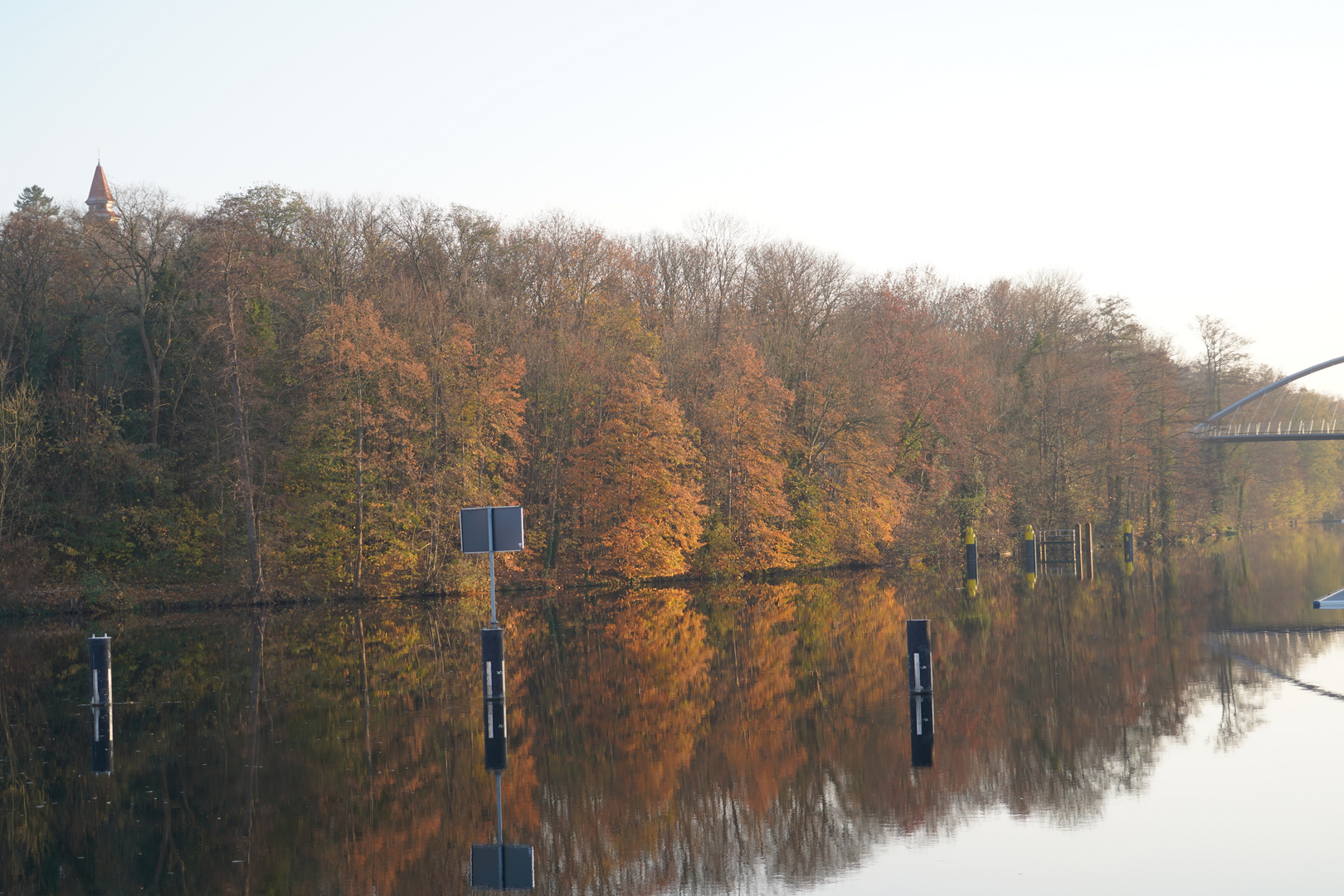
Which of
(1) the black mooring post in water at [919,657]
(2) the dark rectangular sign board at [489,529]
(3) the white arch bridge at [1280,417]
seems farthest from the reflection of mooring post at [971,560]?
(3) the white arch bridge at [1280,417]

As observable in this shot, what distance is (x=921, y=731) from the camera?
12.0 meters

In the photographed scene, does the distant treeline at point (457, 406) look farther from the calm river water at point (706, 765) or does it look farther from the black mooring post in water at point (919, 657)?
the black mooring post in water at point (919, 657)

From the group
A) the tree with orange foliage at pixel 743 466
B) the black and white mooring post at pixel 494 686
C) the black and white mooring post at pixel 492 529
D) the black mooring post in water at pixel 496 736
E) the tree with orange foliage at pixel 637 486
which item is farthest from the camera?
the tree with orange foliage at pixel 743 466

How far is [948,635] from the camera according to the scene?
2038 cm

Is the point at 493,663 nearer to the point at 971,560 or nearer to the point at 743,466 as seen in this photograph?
the point at 971,560

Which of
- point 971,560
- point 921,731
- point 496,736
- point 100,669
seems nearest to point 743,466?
point 971,560

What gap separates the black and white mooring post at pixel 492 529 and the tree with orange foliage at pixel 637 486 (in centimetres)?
2277

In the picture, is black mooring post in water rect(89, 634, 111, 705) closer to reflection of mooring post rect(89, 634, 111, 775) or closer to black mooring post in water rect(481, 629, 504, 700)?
reflection of mooring post rect(89, 634, 111, 775)

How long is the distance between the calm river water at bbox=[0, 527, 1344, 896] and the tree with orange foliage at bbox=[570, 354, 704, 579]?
15045 mm

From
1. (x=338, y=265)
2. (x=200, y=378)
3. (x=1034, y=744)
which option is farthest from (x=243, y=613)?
(x=1034, y=744)

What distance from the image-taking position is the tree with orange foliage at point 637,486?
37.0 meters

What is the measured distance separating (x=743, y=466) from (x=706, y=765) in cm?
2911

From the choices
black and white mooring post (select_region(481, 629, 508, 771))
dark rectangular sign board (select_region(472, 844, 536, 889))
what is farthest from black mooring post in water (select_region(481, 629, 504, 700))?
dark rectangular sign board (select_region(472, 844, 536, 889))

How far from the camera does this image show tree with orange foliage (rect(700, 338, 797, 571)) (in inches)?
1558
